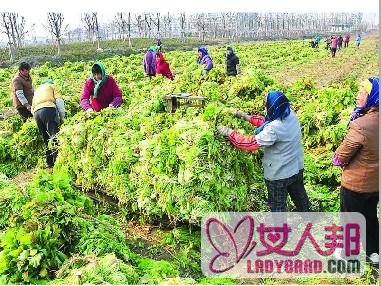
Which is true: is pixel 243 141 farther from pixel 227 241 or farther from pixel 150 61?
pixel 150 61

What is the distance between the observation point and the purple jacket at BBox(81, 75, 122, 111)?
24.2 ft

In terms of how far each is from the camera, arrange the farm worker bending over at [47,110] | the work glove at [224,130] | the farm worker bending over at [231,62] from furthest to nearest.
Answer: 1. the farm worker bending over at [231,62]
2. the farm worker bending over at [47,110]
3. the work glove at [224,130]

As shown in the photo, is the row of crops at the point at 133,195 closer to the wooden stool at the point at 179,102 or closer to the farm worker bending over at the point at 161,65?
the wooden stool at the point at 179,102

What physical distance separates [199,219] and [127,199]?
124 centimetres

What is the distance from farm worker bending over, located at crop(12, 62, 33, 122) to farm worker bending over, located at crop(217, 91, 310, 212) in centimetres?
563

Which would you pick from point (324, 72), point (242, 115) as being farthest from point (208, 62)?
point (324, 72)

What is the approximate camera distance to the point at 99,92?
743 cm

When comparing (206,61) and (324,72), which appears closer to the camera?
(206,61)

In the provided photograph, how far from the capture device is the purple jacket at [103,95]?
737 centimetres

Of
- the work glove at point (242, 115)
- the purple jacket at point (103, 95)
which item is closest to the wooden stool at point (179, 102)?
the work glove at point (242, 115)

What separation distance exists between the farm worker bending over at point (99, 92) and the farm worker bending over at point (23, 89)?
89.4 inches

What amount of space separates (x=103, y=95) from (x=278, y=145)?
152 inches

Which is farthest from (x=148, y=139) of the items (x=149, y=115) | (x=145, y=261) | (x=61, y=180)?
(x=145, y=261)

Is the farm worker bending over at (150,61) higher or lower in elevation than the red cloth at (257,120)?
higher
